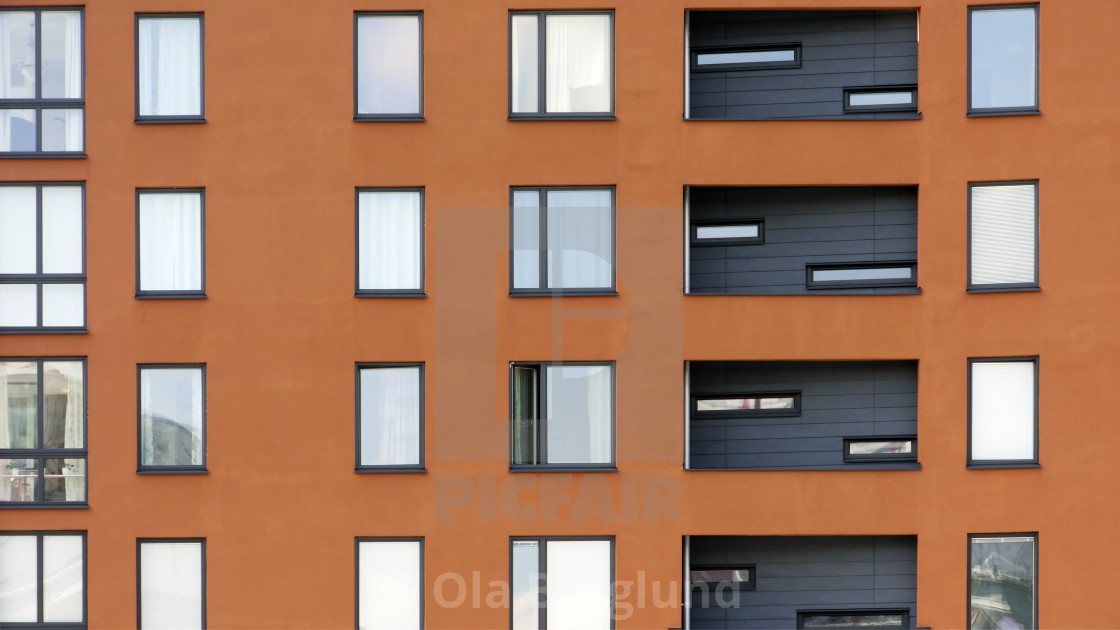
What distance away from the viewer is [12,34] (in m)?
11.3

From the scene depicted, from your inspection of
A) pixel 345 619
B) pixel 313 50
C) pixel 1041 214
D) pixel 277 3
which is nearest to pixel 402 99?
pixel 313 50

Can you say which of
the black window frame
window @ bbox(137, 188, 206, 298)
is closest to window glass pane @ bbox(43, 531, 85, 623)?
window @ bbox(137, 188, 206, 298)

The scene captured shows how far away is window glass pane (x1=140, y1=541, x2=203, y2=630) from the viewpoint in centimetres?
1105

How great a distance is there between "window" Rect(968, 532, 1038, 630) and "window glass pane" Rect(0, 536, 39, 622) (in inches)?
561

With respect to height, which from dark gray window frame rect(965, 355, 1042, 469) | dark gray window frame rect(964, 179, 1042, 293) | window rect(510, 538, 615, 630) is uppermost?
dark gray window frame rect(964, 179, 1042, 293)

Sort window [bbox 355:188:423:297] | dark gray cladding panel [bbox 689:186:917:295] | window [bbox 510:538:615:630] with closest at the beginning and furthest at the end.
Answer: window [bbox 510:538:615:630] → window [bbox 355:188:423:297] → dark gray cladding panel [bbox 689:186:917:295]

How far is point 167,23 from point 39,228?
3.72 meters

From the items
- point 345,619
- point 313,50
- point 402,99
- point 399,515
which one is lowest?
point 345,619

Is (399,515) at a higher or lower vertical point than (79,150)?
lower

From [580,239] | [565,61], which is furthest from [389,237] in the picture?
[565,61]

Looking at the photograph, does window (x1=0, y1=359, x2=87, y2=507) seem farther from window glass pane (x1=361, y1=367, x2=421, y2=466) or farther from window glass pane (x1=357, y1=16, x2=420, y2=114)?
window glass pane (x1=357, y1=16, x2=420, y2=114)

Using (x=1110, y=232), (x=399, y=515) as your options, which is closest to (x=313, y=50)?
(x=399, y=515)

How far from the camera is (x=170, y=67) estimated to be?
442 inches

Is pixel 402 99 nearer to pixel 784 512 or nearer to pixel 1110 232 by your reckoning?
pixel 784 512
